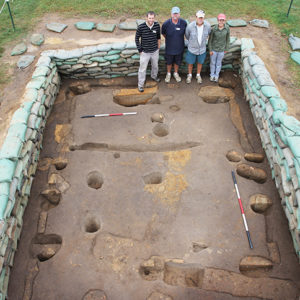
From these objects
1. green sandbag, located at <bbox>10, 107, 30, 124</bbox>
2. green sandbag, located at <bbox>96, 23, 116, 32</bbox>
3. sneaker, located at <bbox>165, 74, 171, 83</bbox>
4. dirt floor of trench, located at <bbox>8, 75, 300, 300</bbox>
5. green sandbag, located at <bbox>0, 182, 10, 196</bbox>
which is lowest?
dirt floor of trench, located at <bbox>8, 75, 300, 300</bbox>

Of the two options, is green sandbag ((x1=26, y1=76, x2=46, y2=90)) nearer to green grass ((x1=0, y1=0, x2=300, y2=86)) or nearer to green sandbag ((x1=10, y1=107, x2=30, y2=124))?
green sandbag ((x1=10, y1=107, x2=30, y2=124))

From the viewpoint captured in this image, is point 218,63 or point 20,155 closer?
point 20,155

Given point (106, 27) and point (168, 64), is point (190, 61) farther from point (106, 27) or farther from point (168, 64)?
point (106, 27)

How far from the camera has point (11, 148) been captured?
→ 516cm

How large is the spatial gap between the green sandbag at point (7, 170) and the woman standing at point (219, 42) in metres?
5.05

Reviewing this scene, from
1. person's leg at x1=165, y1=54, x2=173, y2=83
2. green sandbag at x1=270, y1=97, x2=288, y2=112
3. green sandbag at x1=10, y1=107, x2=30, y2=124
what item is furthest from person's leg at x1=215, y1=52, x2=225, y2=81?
green sandbag at x1=10, y1=107, x2=30, y2=124

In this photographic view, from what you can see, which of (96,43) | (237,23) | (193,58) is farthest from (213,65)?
(96,43)

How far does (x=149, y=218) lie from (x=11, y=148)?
109 inches

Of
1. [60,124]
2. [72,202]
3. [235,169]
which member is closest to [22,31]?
[60,124]

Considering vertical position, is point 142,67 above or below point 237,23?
below

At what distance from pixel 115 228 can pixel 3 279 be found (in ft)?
6.06

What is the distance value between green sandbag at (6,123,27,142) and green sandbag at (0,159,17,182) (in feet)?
1.90

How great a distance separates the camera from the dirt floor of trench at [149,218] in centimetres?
448

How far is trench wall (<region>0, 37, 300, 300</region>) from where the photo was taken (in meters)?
4.73
